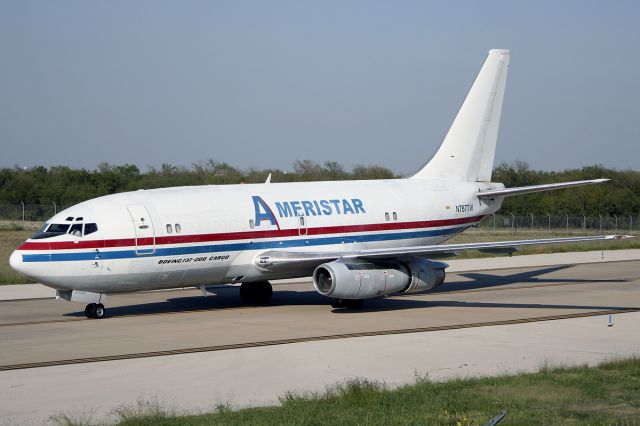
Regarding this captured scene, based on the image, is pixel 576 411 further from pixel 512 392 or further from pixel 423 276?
pixel 423 276

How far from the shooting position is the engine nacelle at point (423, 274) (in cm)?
2805

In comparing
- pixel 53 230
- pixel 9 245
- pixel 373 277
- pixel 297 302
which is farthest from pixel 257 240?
pixel 9 245

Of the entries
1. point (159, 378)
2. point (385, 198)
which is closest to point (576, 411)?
point (159, 378)

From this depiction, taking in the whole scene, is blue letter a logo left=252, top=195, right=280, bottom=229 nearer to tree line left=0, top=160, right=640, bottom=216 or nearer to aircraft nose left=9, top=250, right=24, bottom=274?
aircraft nose left=9, top=250, right=24, bottom=274

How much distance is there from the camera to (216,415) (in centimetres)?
1375

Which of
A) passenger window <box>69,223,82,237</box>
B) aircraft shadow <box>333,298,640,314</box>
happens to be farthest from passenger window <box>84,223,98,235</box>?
aircraft shadow <box>333,298,640,314</box>

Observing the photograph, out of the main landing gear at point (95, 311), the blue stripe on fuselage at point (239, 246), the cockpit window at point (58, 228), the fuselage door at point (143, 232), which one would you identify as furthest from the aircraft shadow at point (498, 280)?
the cockpit window at point (58, 228)

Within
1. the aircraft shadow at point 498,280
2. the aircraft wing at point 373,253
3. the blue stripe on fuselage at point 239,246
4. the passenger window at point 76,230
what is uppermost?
the passenger window at point 76,230

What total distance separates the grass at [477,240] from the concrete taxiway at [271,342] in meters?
11.5

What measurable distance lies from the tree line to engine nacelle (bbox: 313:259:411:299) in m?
51.3

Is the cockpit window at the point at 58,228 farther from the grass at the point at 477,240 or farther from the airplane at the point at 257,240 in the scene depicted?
the grass at the point at 477,240

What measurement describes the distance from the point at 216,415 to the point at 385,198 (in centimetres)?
1874

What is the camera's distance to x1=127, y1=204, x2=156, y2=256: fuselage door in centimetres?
2580

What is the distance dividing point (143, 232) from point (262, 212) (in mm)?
4042
